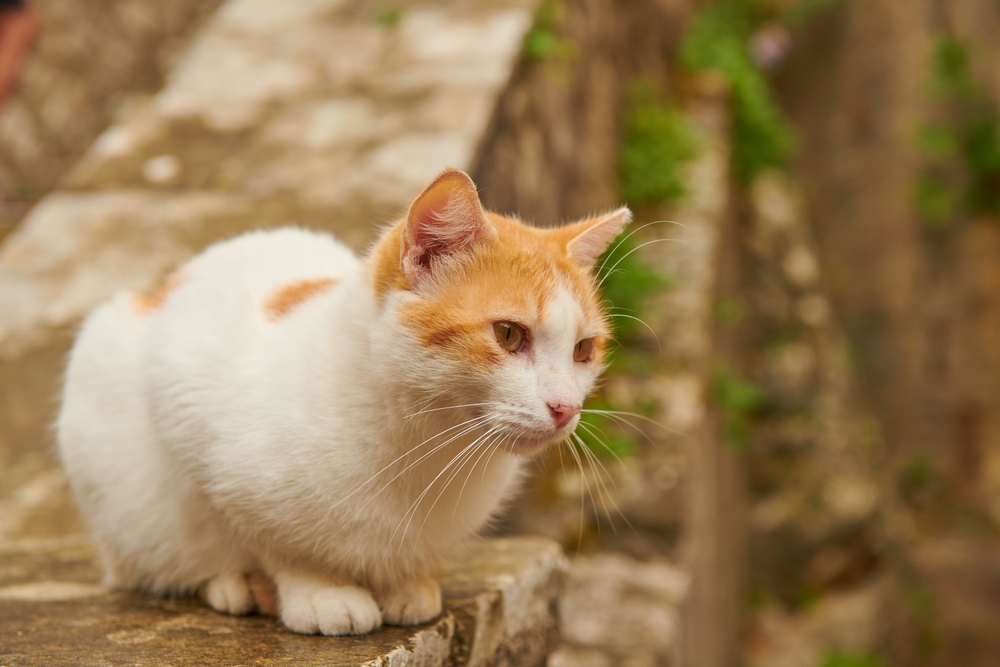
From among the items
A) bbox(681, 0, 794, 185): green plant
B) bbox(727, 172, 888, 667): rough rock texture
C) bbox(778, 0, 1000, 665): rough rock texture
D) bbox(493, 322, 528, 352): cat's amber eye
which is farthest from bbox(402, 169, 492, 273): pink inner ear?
bbox(778, 0, 1000, 665): rough rock texture

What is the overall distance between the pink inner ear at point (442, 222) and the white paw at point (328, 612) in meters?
0.58

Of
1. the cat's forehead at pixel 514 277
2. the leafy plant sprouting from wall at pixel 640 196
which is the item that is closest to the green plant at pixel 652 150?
the leafy plant sprouting from wall at pixel 640 196

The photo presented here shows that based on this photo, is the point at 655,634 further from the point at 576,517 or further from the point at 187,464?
the point at 187,464

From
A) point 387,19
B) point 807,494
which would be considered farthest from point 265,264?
point 807,494

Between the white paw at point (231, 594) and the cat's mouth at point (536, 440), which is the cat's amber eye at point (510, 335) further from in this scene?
the white paw at point (231, 594)

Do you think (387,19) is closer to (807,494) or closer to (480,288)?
(480,288)

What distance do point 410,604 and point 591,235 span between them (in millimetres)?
735

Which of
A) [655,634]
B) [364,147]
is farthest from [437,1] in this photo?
[655,634]

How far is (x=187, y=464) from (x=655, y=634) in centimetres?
218

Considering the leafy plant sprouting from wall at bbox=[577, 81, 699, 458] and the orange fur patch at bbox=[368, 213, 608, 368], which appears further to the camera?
the leafy plant sprouting from wall at bbox=[577, 81, 699, 458]

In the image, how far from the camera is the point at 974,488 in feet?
21.9

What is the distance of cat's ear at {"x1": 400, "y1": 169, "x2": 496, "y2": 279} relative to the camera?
1.29m

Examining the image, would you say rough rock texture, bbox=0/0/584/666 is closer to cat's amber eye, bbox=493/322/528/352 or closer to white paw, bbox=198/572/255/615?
white paw, bbox=198/572/255/615

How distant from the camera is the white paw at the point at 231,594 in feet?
5.09
